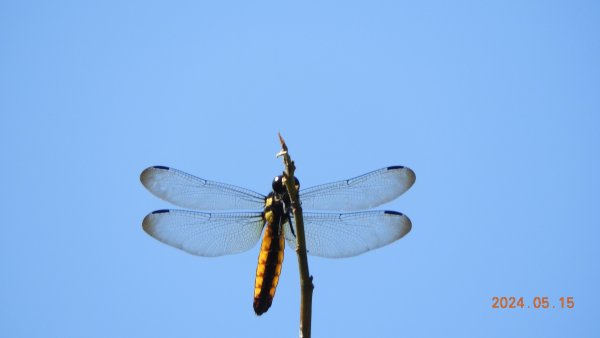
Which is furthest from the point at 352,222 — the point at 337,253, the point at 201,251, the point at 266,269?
the point at 201,251

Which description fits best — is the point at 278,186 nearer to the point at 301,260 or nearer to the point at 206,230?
the point at 206,230

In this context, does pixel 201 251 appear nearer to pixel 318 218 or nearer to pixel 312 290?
pixel 318 218

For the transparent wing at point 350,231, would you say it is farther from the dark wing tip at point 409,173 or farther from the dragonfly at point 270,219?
the dark wing tip at point 409,173

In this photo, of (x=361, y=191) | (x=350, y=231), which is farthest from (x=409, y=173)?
(x=350, y=231)

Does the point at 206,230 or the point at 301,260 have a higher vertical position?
the point at 206,230

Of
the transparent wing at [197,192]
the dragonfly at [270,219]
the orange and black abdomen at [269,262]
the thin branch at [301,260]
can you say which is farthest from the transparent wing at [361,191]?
the thin branch at [301,260]

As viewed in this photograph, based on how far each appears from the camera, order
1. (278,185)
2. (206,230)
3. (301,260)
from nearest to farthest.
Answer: (301,260) → (278,185) → (206,230)

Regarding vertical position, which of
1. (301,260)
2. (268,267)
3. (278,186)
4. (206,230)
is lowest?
(301,260)
